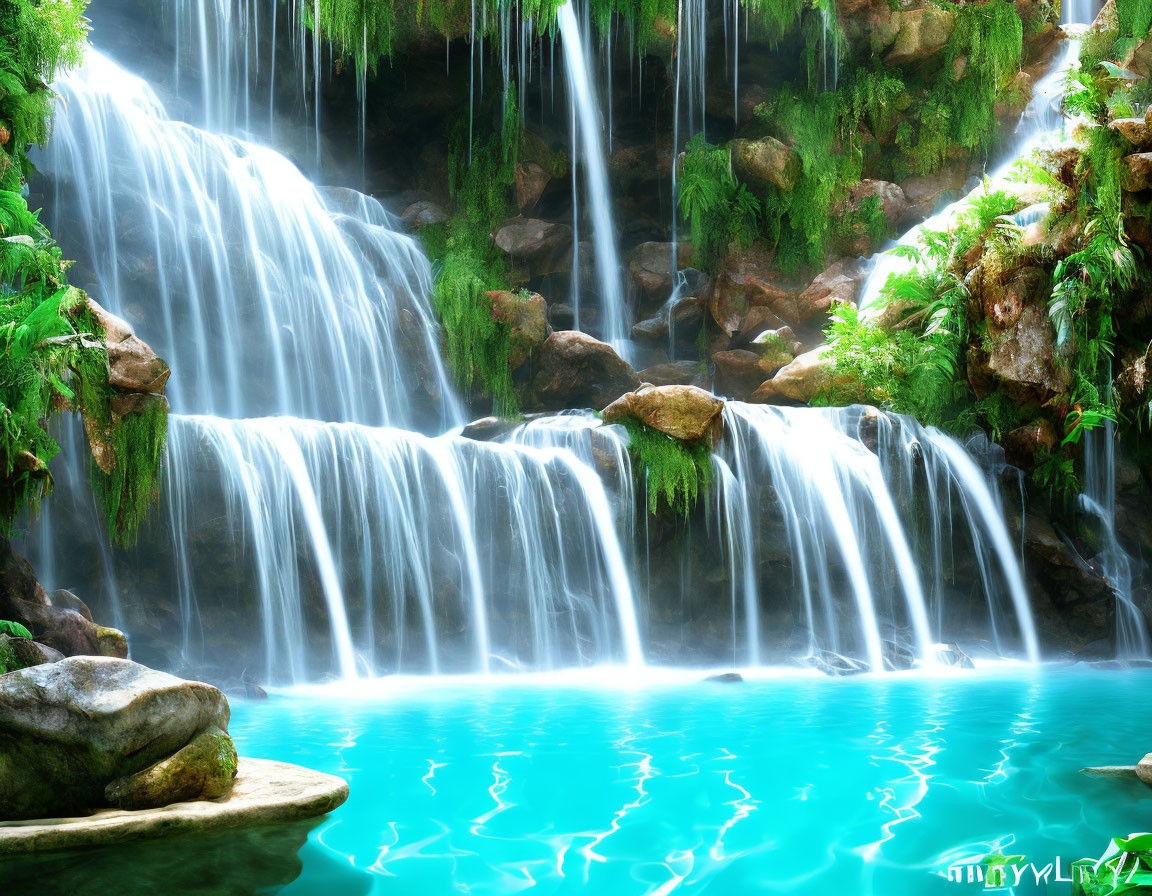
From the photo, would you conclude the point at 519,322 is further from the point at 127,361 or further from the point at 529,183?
the point at 127,361

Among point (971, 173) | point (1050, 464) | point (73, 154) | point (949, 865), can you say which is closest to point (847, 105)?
point (971, 173)

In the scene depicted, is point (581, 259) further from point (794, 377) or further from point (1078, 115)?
point (1078, 115)

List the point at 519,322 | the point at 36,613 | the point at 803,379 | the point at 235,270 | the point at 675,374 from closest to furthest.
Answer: the point at 36,613
the point at 235,270
the point at 803,379
the point at 519,322
the point at 675,374

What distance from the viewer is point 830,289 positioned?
1661cm

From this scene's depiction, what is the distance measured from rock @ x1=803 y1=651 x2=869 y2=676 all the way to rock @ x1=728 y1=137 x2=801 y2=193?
10115 mm

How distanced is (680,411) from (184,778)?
8024mm

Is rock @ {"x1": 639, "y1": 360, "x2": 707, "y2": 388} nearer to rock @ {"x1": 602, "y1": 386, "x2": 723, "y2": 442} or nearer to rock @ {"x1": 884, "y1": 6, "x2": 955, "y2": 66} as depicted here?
rock @ {"x1": 602, "y1": 386, "x2": 723, "y2": 442}

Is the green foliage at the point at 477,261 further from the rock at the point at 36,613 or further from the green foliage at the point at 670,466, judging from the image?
the rock at the point at 36,613

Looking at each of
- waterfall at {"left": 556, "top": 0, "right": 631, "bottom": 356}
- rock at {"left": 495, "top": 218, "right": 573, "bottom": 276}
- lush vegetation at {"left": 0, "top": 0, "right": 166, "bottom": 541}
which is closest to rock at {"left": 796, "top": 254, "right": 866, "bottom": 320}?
waterfall at {"left": 556, "top": 0, "right": 631, "bottom": 356}

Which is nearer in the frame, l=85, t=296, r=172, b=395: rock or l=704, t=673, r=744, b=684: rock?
l=85, t=296, r=172, b=395: rock

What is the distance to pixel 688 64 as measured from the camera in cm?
1781

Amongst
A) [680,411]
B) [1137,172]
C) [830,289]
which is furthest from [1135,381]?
[830,289]

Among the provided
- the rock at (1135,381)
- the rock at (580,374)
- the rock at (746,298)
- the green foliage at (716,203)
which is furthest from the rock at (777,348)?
the rock at (1135,381)

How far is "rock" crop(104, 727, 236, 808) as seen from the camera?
12.5ft
